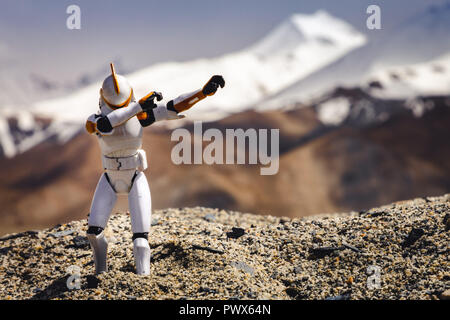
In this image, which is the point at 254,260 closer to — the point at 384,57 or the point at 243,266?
the point at 243,266

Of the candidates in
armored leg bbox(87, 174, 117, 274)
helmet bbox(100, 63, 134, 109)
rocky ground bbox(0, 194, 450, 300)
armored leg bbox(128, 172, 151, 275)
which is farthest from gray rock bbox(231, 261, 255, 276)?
helmet bbox(100, 63, 134, 109)

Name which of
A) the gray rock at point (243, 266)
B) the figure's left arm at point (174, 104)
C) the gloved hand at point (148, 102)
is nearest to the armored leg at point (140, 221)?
the figure's left arm at point (174, 104)

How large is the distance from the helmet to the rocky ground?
1.85 metres

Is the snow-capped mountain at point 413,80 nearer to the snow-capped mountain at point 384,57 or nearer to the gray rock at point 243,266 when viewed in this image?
the snow-capped mountain at point 384,57

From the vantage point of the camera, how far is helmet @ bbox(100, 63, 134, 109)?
4.73 metres

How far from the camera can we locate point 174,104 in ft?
16.0

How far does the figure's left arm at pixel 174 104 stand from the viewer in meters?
4.70

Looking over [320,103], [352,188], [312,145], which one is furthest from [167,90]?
[352,188]

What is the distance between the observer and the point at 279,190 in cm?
1962

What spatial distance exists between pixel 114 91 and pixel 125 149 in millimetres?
638

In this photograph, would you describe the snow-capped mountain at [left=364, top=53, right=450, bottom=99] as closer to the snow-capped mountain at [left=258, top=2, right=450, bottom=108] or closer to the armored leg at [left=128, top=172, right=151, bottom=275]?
the snow-capped mountain at [left=258, top=2, right=450, bottom=108]

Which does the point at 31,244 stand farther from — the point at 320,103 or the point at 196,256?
the point at 320,103

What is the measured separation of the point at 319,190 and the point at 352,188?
4.67 ft

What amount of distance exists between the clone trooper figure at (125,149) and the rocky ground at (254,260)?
0.41 m
